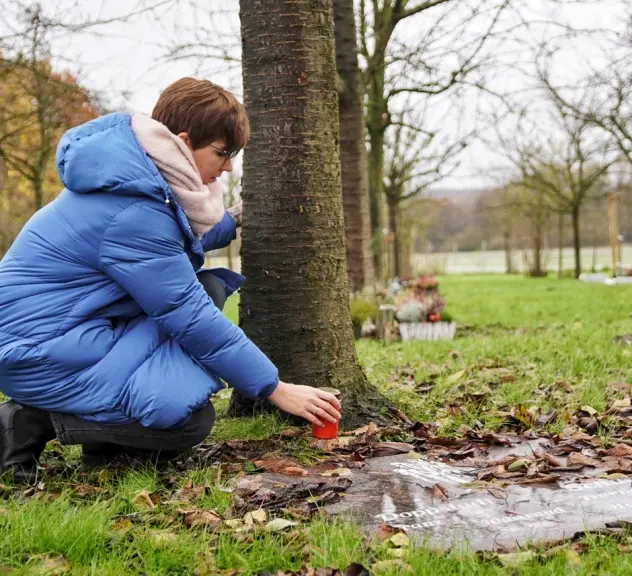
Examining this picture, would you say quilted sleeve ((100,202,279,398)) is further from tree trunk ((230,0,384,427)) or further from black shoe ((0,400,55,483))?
tree trunk ((230,0,384,427))

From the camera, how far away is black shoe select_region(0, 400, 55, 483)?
2.91 meters

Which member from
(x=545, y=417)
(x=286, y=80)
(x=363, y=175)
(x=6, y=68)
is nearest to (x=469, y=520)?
(x=545, y=417)

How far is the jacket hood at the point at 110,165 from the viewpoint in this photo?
8.88ft

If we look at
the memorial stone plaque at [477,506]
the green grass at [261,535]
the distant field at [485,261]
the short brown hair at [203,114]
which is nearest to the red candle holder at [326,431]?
the green grass at [261,535]

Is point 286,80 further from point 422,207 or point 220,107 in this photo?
point 422,207

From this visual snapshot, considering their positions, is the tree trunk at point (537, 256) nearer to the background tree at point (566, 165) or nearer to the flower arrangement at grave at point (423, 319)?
the background tree at point (566, 165)

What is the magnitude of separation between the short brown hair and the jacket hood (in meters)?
0.21

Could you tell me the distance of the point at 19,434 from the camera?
115 inches

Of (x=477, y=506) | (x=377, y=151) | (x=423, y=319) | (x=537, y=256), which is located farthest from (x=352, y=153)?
(x=537, y=256)

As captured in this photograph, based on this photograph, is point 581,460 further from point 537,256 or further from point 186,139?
point 537,256

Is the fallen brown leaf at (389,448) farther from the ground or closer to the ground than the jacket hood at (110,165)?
closer to the ground

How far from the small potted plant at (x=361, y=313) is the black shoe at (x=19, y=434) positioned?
5965 millimetres

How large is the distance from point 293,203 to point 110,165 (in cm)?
114

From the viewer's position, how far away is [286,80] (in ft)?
12.0
